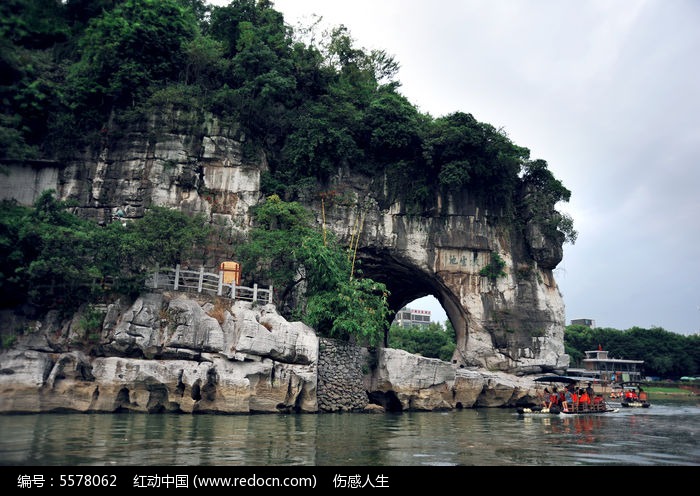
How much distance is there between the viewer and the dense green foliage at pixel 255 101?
72.2ft

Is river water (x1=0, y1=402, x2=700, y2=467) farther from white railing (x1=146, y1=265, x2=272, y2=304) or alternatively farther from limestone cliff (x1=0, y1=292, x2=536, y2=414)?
white railing (x1=146, y1=265, x2=272, y2=304)

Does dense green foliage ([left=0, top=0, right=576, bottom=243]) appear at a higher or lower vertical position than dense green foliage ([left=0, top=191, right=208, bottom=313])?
higher

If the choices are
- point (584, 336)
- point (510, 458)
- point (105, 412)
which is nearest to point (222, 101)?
point (105, 412)

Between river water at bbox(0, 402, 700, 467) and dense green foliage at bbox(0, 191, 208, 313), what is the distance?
4.04m

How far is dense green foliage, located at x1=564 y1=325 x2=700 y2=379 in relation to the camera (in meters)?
46.2

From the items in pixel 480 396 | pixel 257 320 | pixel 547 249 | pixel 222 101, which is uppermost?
pixel 222 101

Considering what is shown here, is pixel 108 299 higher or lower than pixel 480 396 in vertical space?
higher

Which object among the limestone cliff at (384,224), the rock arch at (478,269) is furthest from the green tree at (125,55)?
the rock arch at (478,269)

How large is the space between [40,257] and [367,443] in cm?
1099

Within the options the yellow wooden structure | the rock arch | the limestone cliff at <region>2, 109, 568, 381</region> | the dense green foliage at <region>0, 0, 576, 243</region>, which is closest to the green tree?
the dense green foliage at <region>0, 0, 576, 243</region>

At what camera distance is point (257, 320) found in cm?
1708

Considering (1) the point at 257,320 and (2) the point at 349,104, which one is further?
(2) the point at 349,104

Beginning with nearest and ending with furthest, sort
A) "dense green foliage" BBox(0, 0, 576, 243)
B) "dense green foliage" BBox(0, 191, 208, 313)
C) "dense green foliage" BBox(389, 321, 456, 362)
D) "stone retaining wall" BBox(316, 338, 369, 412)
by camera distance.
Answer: "dense green foliage" BBox(0, 191, 208, 313) → "stone retaining wall" BBox(316, 338, 369, 412) → "dense green foliage" BBox(0, 0, 576, 243) → "dense green foliage" BBox(389, 321, 456, 362)
